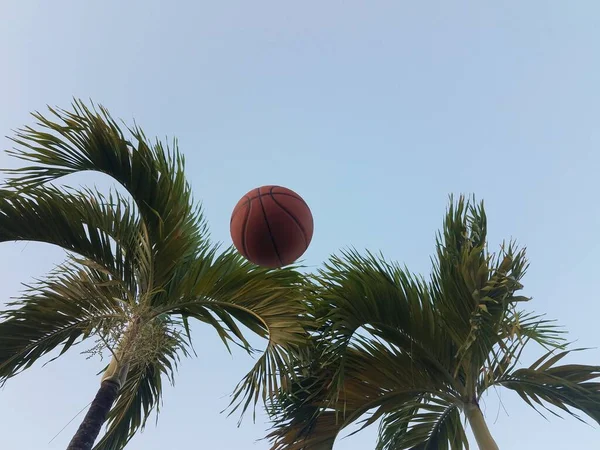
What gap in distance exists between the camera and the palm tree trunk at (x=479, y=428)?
4.65 metres

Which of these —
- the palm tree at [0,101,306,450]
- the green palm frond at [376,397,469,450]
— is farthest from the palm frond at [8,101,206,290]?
the green palm frond at [376,397,469,450]

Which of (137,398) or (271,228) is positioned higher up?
(271,228)

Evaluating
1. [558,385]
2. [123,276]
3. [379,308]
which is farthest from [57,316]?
[558,385]

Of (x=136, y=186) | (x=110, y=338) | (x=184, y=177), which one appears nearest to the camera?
(x=110, y=338)

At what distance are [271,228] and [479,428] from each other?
277cm

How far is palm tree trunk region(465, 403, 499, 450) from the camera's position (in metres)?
4.65

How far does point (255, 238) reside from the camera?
15.6ft

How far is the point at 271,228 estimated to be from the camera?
4.76 metres

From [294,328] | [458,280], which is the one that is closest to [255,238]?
[294,328]

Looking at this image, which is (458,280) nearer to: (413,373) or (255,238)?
(413,373)

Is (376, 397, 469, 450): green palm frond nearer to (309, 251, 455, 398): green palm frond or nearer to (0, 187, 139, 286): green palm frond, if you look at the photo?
(309, 251, 455, 398): green palm frond

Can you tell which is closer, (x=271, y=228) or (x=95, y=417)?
(x=95, y=417)

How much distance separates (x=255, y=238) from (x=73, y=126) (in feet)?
6.78

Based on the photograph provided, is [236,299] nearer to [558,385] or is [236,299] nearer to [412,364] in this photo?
[412,364]
